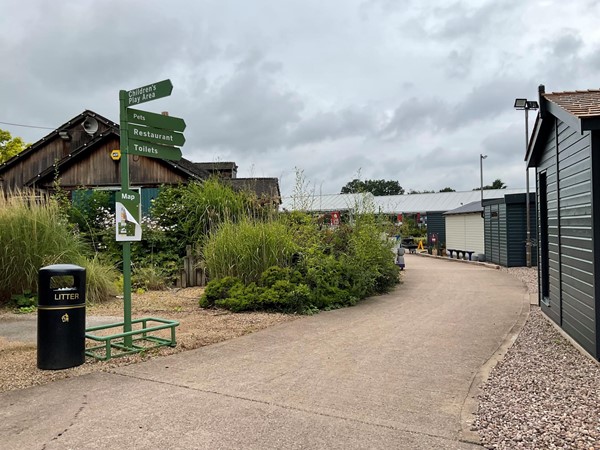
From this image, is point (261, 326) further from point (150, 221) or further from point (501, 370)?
point (150, 221)

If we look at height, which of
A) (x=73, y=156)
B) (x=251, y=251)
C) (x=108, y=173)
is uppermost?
(x=73, y=156)

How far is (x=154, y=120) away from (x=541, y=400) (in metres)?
5.21

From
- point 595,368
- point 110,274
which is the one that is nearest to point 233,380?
point 595,368

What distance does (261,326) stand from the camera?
24.8 ft

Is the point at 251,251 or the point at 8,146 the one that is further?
the point at 8,146

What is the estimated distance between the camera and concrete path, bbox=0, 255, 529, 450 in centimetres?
354

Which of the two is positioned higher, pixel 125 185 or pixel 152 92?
pixel 152 92

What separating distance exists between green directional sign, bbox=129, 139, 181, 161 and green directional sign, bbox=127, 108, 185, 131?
255 millimetres

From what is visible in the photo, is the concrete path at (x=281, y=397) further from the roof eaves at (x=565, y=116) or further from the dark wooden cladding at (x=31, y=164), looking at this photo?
the dark wooden cladding at (x=31, y=164)

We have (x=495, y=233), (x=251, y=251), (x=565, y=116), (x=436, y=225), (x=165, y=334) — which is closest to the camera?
(x=565, y=116)

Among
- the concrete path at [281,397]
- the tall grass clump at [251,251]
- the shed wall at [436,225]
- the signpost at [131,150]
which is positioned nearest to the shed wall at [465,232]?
the shed wall at [436,225]

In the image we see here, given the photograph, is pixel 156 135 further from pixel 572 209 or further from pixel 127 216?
pixel 572 209

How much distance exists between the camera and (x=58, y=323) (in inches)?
208

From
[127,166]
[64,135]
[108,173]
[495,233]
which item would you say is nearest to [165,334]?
[127,166]
